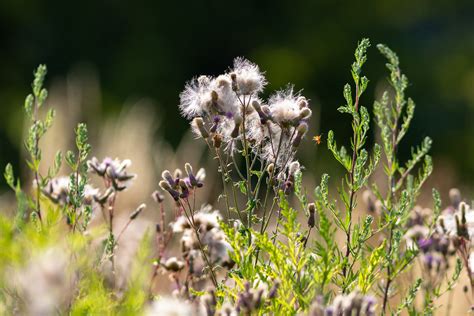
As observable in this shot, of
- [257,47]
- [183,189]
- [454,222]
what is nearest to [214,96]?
[183,189]

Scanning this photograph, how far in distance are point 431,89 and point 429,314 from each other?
1496cm

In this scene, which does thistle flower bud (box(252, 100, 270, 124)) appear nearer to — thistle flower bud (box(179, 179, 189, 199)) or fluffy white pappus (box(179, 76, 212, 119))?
fluffy white pappus (box(179, 76, 212, 119))

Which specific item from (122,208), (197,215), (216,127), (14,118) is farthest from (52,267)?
(14,118)

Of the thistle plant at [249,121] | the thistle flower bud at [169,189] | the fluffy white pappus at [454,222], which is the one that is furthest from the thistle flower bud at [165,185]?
the fluffy white pappus at [454,222]

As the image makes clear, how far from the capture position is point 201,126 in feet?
6.34

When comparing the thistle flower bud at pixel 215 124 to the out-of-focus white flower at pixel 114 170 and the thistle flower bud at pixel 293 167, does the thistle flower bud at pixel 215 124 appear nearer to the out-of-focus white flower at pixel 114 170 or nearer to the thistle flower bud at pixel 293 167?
the thistle flower bud at pixel 293 167

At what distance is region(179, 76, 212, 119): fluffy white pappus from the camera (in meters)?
1.92

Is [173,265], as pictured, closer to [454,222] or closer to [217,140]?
[217,140]

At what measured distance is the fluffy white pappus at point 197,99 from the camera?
1923mm

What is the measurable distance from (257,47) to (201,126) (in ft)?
50.0

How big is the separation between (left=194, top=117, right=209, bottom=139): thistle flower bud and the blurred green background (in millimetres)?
13078

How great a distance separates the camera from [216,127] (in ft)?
6.36

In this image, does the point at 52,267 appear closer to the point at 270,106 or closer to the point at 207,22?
the point at 270,106

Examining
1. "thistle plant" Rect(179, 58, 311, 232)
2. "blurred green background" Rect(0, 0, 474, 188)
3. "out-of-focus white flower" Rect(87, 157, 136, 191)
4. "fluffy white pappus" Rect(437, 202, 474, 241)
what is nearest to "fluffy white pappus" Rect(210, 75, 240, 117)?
"thistle plant" Rect(179, 58, 311, 232)
